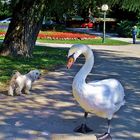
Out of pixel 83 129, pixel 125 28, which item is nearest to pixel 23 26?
pixel 83 129

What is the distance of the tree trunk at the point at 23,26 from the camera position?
15.6 metres

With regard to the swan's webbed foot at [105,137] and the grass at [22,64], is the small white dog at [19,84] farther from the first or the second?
the swan's webbed foot at [105,137]

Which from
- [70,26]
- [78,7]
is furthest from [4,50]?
[70,26]

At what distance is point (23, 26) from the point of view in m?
15.6

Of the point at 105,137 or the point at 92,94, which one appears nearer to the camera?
the point at 92,94

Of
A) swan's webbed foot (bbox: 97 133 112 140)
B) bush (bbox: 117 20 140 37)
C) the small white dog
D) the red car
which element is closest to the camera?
swan's webbed foot (bbox: 97 133 112 140)

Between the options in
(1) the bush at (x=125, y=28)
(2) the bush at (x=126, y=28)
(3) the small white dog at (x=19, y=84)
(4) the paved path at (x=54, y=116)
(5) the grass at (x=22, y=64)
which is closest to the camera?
(4) the paved path at (x=54, y=116)

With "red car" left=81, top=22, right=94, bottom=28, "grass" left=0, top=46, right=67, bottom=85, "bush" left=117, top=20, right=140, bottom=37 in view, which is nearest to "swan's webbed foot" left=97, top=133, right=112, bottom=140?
"grass" left=0, top=46, right=67, bottom=85

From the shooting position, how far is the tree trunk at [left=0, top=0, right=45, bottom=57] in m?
15.6

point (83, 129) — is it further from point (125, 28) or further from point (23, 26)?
point (125, 28)

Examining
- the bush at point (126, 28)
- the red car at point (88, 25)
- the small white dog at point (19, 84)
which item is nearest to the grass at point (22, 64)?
the small white dog at point (19, 84)

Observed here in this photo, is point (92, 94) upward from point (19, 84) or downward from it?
upward

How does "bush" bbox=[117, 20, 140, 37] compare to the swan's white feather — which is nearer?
the swan's white feather

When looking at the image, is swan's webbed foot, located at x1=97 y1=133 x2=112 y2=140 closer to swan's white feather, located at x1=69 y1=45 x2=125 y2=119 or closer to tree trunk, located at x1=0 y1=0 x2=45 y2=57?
swan's white feather, located at x1=69 y1=45 x2=125 y2=119
